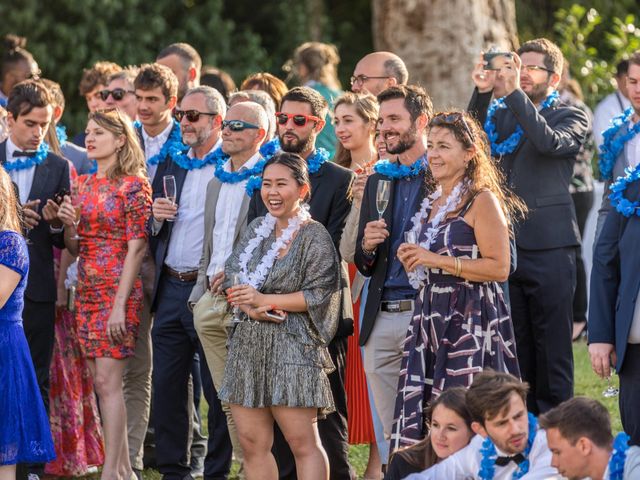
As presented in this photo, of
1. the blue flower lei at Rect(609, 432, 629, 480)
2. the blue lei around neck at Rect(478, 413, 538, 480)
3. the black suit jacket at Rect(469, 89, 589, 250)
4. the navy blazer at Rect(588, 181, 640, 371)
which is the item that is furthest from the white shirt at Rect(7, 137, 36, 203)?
the blue flower lei at Rect(609, 432, 629, 480)

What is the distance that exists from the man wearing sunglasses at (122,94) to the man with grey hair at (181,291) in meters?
1.52

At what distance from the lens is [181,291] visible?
7504mm

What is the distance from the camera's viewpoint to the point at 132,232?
7562mm

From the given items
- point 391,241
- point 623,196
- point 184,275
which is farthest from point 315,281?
point 623,196

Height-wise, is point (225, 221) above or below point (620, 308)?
above

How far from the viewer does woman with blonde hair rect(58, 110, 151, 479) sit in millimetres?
7516

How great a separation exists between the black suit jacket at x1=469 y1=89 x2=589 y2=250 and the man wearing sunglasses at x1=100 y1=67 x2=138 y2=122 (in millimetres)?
2925

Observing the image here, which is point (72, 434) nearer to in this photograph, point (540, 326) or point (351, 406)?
point (351, 406)

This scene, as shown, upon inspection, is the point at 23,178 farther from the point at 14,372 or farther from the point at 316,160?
the point at 316,160

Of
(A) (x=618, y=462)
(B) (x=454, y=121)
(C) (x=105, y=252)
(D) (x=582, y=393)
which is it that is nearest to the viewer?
(A) (x=618, y=462)

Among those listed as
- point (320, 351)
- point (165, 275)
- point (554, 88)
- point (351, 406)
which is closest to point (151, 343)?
point (165, 275)

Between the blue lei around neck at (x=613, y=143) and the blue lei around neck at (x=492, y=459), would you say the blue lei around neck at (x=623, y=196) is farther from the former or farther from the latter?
the blue lei around neck at (x=492, y=459)

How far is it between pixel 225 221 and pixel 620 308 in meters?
2.41

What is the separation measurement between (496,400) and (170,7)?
13.1 meters
